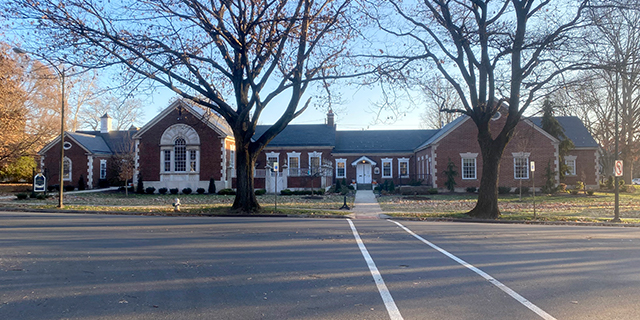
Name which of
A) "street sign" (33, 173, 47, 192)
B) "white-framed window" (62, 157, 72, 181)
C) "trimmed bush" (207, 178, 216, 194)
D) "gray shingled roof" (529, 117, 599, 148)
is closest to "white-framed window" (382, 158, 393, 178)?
"gray shingled roof" (529, 117, 599, 148)

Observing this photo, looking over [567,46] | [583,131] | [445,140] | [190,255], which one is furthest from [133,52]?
[583,131]

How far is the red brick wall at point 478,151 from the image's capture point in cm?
3609

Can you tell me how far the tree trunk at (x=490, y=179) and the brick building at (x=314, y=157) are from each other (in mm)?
15757

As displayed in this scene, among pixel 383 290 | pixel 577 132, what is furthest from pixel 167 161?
pixel 577 132

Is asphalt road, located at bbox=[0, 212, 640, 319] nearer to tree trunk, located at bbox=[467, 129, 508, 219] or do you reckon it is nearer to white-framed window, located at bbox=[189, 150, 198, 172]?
tree trunk, located at bbox=[467, 129, 508, 219]

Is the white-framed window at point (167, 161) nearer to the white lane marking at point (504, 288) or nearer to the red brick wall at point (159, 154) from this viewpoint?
the red brick wall at point (159, 154)

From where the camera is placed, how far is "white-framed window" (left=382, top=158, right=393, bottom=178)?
43250mm

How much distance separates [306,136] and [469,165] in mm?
15567

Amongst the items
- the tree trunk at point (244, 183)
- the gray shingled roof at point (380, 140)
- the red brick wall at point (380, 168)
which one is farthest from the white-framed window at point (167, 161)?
the tree trunk at point (244, 183)

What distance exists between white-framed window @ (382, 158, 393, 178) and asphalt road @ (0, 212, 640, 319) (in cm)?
3082

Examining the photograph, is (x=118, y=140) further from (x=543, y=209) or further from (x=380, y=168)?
(x=543, y=209)

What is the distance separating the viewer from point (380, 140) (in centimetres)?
4569

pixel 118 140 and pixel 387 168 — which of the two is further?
pixel 118 140

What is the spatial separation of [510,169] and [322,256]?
104 feet
